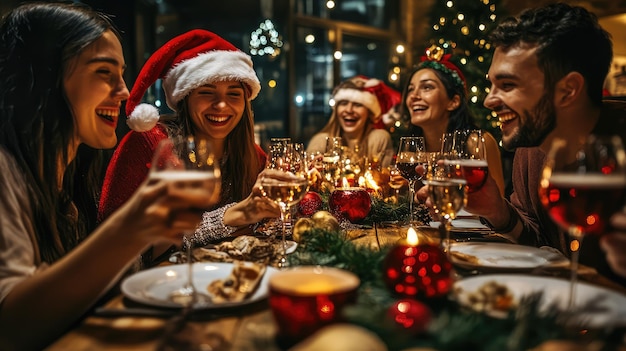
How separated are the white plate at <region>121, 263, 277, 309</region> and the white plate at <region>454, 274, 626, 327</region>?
15.5 inches

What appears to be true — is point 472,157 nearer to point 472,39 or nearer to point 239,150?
point 239,150

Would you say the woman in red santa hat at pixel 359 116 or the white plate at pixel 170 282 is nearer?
the white plate at pixel 170 282

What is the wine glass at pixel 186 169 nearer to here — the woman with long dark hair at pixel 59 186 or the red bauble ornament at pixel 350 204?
the woman with long dark hair at pixel 59 186

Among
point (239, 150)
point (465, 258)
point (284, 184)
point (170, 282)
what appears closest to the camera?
point (170, 282)

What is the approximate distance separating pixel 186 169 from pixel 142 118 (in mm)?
1158

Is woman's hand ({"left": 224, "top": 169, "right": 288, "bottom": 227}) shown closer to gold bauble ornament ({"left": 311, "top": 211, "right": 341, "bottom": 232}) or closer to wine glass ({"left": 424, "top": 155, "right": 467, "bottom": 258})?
gold bauble ornament ({"left": 311, "top": 211, "right": 341, "bottom": 232})

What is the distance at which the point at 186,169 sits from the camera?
0.93 metres

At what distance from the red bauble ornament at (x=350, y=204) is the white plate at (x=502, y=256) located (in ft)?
1.51

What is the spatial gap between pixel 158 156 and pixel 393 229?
1084 millimetres

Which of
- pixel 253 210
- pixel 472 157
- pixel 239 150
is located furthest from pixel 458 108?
pixel 253 210

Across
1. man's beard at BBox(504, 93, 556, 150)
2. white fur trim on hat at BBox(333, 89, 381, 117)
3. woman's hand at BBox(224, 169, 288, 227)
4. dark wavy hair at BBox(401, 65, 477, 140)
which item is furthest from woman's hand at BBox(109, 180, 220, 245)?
white fur trim on hat at BBox(333, 89, 381, 117)

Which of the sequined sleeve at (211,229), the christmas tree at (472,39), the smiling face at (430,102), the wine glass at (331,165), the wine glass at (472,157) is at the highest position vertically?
the christmas tree at (472,39)

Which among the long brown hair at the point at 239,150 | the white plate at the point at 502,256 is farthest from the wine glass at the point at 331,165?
the white plate at the point at 502,256

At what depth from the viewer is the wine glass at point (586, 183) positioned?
0.84 metres
